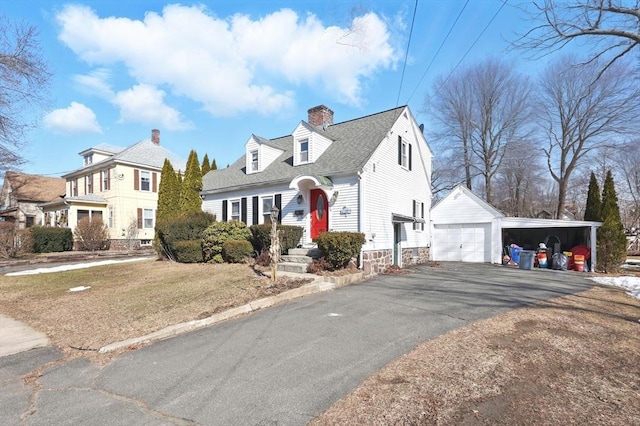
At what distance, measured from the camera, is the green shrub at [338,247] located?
1061 centimetres

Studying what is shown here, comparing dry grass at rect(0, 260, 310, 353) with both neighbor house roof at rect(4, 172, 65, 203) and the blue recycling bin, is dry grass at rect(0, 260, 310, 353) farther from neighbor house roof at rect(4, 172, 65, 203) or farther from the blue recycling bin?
neighbor house roof at rect(4, 172, 65, 203)

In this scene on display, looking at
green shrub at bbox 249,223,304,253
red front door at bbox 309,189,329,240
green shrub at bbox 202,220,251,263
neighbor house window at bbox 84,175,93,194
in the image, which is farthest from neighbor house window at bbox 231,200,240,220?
neighbor house window at bbox 84,175,93,194

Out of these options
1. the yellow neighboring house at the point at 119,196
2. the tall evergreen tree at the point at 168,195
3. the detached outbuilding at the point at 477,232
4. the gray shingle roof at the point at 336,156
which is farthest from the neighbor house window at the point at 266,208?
the yellow neighboring house at the point at 119,196

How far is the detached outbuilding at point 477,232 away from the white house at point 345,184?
1.04 m

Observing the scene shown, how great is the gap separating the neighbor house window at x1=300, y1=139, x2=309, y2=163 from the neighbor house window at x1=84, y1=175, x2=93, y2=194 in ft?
67.2

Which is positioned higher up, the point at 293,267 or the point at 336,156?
the point at 336,156

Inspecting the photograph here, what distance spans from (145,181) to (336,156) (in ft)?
59.7

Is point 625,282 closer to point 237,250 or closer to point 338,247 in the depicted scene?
point 338,247

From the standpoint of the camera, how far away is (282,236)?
41.2 feet


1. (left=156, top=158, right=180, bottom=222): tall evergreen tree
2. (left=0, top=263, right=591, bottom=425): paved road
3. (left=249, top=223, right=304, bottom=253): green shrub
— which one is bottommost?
(left=0, top=263, right=591, bottom=425): paved road

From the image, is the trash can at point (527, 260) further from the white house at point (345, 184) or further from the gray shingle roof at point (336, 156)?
the gray shingle roof at point (336, 156)

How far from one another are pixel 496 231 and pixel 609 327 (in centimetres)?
1252

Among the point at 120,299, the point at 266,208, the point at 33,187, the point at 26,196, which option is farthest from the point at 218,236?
the point at 33,187

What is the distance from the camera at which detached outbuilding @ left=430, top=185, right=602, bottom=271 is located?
1736 centimetres
